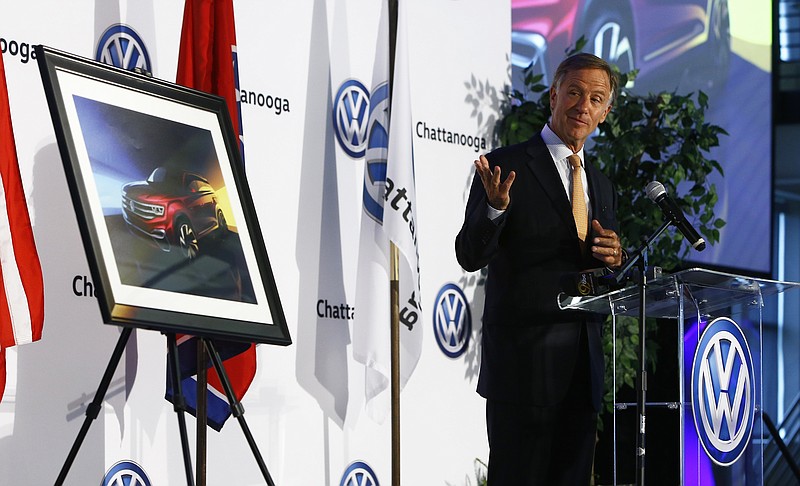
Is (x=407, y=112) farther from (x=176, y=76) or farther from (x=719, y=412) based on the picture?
(x=719, y=412)

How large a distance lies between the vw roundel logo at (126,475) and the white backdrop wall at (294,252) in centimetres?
3

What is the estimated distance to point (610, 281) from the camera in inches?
114

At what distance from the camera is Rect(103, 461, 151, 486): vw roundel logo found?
3793 mm

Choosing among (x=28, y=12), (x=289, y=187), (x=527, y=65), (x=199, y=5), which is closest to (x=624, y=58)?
(x=527, y=65)

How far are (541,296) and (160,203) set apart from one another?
3.87ft

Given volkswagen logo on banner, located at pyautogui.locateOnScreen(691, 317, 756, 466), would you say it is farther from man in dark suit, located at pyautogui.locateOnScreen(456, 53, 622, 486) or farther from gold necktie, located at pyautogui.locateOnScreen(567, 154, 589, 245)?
gold necktie, located at pyautogui.locateOnScreen(567, 154, 589, 245)

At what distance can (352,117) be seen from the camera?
487 centimetres

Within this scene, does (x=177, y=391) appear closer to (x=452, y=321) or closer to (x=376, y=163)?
(x=376, y=163)

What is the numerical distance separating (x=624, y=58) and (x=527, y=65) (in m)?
1.16

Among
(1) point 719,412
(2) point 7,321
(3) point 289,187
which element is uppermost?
(3) point 289,187

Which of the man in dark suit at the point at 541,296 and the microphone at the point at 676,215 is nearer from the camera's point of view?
the microphone at the point at 676,215

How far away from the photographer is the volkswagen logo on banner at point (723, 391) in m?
2.92

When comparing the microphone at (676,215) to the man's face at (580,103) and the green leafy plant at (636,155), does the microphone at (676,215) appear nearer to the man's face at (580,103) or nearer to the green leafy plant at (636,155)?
the man's face at (580,103)

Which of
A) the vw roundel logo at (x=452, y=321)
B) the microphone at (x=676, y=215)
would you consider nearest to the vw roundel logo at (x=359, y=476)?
the vw roundel logo at (x=452, y=321)
